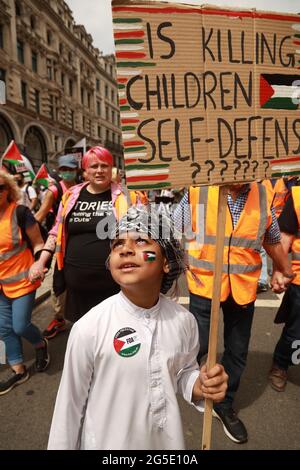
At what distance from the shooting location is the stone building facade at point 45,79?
22656 millimetres

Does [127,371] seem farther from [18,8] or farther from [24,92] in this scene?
[18,8]

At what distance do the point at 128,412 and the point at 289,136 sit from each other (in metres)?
1.30

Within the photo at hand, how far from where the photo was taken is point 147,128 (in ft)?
3.86

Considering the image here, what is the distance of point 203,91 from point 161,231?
58 cm

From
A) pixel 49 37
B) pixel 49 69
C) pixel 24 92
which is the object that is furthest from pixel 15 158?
Result: pixel 49 37

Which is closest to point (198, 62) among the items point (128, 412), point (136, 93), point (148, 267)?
point (136, 93)

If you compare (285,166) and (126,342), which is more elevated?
(285,166)

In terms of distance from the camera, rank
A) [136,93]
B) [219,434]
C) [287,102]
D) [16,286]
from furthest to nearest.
A: [16,286]
[219,434]
[287,102]
[136,93]

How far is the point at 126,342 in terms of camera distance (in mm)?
1224

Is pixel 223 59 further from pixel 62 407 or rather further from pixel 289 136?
pixel 62 407

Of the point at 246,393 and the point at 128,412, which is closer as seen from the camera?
the point at 128,412

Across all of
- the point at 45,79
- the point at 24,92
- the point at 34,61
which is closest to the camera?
the point at 24,92
